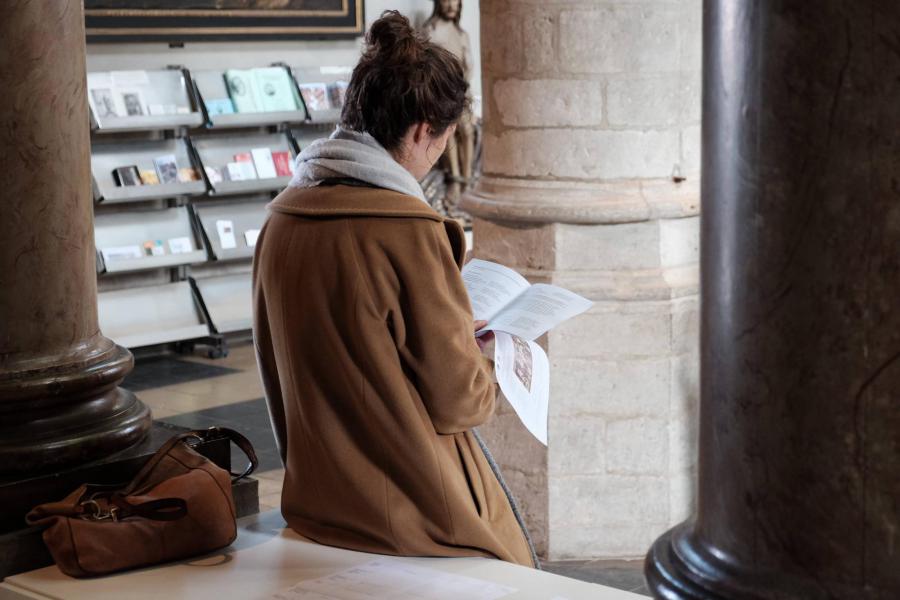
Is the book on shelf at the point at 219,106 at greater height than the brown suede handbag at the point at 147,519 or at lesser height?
greater

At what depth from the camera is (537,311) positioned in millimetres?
2604

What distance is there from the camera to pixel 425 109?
2.35 m

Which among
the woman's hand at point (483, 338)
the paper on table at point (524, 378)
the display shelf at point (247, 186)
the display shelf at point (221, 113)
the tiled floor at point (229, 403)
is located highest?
the display shelf at point (221, 113)

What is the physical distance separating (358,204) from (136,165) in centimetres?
647

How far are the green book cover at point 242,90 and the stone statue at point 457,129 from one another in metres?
1.51

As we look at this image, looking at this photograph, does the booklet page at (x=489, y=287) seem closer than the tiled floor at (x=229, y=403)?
Yes

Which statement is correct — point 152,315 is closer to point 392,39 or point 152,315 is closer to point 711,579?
point 392,39

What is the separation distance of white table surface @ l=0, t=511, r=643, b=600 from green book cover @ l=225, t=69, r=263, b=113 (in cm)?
664

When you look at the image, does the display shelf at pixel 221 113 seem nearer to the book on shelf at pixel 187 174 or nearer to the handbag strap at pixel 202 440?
the book on shelf at pixel 187 174

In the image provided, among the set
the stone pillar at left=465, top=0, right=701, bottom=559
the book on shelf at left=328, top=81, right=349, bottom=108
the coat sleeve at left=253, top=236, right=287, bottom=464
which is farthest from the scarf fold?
the book on shelf at left=328, top=81, right=349, bottom=108

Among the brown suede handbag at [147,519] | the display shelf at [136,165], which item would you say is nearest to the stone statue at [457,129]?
the display shelf at [136,165]

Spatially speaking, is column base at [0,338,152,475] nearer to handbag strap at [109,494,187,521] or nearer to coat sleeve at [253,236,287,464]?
handbag strap at [109,494,187,521]

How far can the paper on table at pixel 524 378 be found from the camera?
8.25 ft

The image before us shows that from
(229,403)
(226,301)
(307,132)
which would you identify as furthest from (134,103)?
(229,403)
